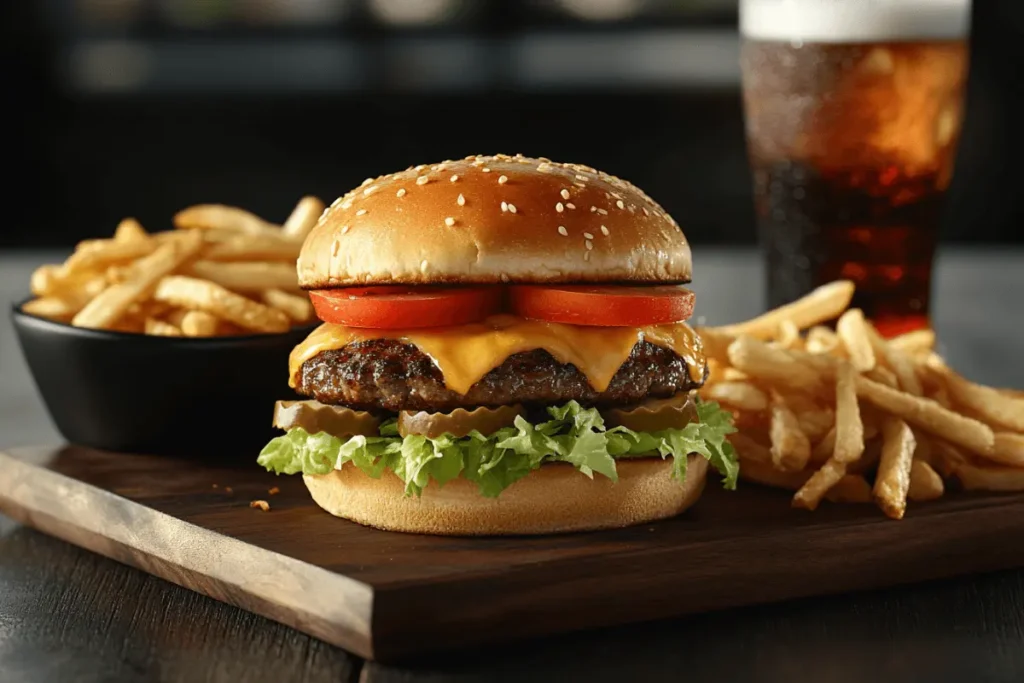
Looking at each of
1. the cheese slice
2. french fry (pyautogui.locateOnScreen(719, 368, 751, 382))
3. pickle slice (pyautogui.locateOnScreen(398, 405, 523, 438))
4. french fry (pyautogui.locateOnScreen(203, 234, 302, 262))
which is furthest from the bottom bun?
french fry (pyautogui.locateOnScreen(203, 234, 302, 262))

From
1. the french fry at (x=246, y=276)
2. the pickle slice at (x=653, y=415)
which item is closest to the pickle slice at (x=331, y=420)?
the pickle slice at (x=653, y=415)

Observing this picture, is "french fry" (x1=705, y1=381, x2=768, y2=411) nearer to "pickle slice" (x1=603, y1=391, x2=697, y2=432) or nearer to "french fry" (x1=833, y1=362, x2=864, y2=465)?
"french fry" (x1=833, y1=362, x2=864, y2=465)

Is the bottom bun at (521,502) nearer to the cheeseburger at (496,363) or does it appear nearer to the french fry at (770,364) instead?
the cheeseburger at (496,363)

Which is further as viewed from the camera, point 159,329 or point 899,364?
point 159,329

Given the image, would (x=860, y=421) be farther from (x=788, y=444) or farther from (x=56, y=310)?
(x=56, y=310)

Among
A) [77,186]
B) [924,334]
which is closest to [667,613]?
[924,334]

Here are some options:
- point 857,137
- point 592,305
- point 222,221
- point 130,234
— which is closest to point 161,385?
point 130,234
